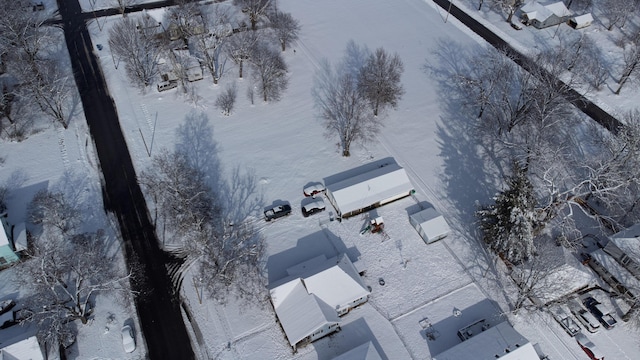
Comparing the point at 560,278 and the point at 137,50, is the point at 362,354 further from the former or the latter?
the point at 137,50

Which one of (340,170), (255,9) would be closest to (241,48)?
(255,9)

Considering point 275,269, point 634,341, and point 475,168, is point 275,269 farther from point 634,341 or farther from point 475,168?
point 634,341

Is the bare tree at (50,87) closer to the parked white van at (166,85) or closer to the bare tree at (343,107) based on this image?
the parked white van at (166,85)

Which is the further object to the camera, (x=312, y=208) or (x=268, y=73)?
(x=268, y=73)

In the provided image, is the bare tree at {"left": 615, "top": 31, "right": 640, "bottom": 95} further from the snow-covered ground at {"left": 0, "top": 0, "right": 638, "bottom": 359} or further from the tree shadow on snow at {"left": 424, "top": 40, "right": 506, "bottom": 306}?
the tree shadow on snow at {"left": 424, "top": 40, "right": 506, "bottom": 306}

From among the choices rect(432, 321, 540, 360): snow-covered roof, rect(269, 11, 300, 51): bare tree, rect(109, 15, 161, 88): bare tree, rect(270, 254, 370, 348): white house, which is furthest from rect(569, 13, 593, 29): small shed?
rect(109, 15, 161, 88): bare tree

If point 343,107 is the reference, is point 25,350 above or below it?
below

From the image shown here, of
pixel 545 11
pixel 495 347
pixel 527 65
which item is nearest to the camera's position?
pixel 495 347
